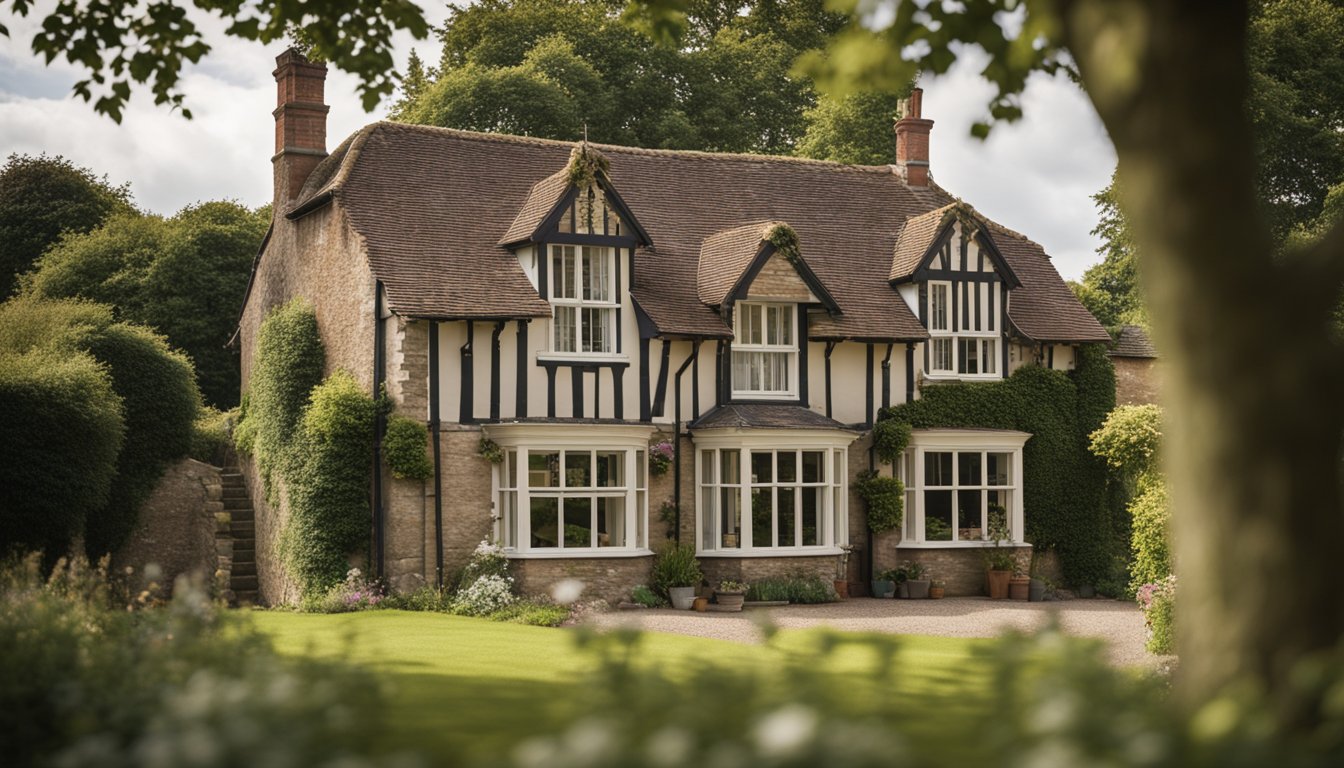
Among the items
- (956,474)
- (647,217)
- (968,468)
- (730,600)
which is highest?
(647,217)

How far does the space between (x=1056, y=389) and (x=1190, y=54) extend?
22175 millimetres

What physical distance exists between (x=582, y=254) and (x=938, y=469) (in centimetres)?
752

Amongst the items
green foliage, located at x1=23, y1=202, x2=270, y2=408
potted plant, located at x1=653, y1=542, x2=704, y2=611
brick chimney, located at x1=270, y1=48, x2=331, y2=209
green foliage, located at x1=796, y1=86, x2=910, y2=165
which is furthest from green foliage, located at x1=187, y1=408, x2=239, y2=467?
green foliage, located at x1=796, y1=86, x2=910, y2=165

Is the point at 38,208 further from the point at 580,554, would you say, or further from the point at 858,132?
the point at 580,554

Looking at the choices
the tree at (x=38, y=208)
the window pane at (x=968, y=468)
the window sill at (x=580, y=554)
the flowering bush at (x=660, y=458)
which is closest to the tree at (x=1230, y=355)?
the window sill at (x=580, y=554)

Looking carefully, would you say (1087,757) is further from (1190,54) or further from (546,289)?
(546,289)

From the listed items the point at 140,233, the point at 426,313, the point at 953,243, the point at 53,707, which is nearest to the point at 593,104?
the point at 140,233

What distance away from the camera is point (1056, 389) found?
2800 cm

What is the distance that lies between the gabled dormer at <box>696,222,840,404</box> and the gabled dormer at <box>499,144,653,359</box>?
167 centimetres

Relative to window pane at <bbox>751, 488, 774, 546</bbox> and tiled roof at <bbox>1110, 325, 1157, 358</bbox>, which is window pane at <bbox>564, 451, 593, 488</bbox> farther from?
tiled roof at <bbox>1110, 325, 1157, 358</bbox>

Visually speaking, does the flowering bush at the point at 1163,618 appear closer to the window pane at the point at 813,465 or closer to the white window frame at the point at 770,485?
the white window frame at the point at 770,485

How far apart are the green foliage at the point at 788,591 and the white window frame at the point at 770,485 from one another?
436 mm

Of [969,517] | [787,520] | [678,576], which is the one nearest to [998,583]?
[969,517]

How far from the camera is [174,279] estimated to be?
3891 centimetres
